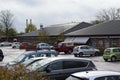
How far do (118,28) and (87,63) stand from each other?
39308mm

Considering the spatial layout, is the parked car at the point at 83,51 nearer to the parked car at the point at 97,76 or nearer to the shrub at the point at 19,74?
the parked car at the point at 97,76

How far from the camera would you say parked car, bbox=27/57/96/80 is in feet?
49.0

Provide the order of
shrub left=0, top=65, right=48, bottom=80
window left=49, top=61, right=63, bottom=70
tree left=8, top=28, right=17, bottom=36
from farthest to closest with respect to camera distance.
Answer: tree left=8, top=28, right=17, bottom=36
window left=49, top=61, right=63, bottom=70
shrub left=0, top=65, right=48, bottom=80

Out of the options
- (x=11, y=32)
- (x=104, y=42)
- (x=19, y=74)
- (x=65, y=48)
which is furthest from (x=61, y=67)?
(x=11, y=32)

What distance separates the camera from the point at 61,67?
15.5m

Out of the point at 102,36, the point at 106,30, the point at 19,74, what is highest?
the point at 106,30

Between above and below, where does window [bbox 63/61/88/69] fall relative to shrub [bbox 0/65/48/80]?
below

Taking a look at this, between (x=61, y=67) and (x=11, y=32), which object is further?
(x=11, y=32)

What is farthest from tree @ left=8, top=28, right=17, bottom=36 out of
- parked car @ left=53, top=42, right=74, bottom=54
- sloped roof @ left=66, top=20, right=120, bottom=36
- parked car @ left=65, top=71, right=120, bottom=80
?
parked car @ left=65, top=71, right=120, bottom=80

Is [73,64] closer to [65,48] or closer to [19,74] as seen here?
[19,74]

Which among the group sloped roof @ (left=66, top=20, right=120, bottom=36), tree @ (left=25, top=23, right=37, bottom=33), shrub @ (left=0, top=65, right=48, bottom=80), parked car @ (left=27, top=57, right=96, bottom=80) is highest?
tree @ (left=25, top=23, right=37, bottom=33)

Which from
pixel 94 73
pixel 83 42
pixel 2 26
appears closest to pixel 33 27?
pixel 2 26

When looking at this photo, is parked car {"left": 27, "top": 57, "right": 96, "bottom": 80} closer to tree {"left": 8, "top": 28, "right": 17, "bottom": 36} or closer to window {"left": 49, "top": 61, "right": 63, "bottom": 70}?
window {"left": 49, "top": 61, "right": 63, "bottom": 70}

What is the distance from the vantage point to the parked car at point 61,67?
1495cm
